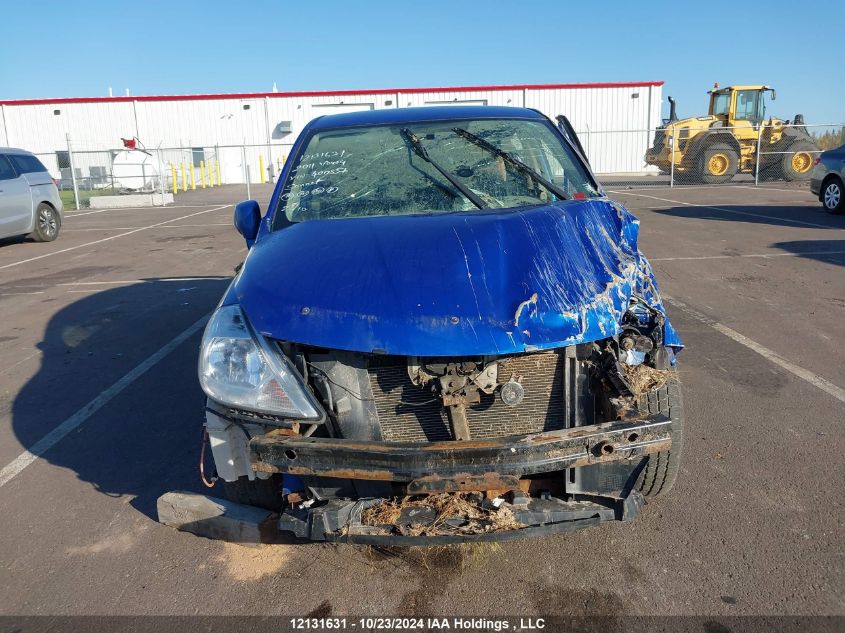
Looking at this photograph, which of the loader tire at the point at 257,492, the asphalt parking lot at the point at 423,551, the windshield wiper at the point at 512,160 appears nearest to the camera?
the asphalt parking lot at the point at 423,551

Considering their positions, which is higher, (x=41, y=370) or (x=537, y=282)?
(x=537, y=282)

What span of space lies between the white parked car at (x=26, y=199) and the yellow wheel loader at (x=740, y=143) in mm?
19445

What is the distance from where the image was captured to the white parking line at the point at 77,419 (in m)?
3.74

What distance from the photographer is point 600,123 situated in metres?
34.9

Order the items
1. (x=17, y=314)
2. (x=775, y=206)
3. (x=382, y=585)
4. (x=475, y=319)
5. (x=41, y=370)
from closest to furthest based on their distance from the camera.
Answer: (x=475, y=319) < (x=382, y=585) < (x=41, y=370) < (x=17, y=314) < (x=775, y=206)

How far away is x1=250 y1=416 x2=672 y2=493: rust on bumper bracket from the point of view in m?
2.18

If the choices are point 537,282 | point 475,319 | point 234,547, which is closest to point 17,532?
point 234,547

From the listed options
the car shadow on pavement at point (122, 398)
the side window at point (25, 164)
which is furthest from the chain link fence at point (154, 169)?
the car shadow on pavement at point (122, 398)

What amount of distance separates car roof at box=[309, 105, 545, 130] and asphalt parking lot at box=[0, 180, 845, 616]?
2.13m

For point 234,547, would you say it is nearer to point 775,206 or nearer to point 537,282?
point 537,282

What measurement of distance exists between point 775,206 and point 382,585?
638 inches

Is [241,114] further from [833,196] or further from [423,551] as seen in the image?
[423,551]

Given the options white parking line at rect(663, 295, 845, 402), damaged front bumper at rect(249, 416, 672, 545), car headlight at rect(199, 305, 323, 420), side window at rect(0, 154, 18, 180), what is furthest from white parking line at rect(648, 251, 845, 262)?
side window at rect(0, 154, 18, 180)

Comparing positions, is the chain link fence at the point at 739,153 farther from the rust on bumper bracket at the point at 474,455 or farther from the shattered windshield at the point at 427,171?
the rust on bumper bracket at the point at 474,455
